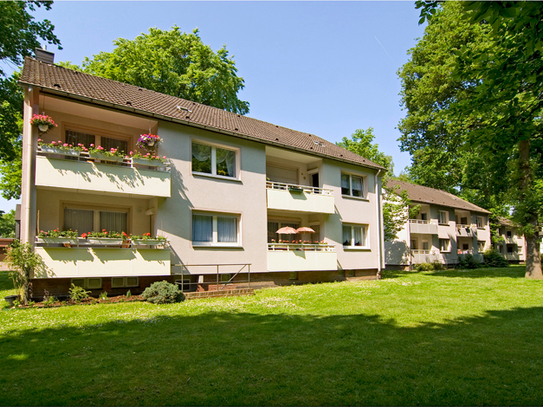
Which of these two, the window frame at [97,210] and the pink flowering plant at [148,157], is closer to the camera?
the pink flowering plant at [148,157]

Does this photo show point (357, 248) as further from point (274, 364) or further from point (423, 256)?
point (423, 256)

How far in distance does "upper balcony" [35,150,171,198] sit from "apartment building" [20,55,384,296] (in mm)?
35

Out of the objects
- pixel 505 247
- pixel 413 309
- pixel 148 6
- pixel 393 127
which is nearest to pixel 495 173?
pixel 393 127

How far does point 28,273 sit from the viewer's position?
37.7 feet

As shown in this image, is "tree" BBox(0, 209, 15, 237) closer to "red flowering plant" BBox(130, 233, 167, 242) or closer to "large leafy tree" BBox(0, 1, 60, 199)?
"large leafy tree" BBox(0, 1, 60, 199)

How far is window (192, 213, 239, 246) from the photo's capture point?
15.8 m

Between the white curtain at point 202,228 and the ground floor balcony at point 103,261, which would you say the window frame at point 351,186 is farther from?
the ground floor balcony at point 103,261

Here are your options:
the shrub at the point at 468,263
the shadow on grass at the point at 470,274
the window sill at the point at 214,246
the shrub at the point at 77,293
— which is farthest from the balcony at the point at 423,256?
the shrub at the point at 77,293

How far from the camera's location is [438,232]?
129 ft

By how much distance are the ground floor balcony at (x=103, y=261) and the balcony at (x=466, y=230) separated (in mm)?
38043

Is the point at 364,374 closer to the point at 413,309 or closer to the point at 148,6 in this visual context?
the point at 413,309

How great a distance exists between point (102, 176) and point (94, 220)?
8.39 feet

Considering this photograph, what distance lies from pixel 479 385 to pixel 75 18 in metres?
14.3

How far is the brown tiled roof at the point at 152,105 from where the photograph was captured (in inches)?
530
